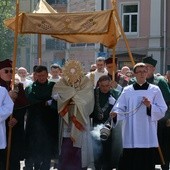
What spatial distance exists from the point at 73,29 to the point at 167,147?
2.56 m

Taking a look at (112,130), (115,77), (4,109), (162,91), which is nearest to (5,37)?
(115,77)

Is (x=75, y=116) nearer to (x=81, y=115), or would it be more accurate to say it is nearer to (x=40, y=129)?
(x=81, y=115)

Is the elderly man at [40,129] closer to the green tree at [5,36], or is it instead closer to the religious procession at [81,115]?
the religious procession at [81,115]

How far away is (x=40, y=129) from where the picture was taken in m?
9.50

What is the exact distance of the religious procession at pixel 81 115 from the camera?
326 inches

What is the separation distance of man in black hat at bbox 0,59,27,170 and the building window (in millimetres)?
24439

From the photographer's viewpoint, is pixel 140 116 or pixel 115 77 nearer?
pixel 140 116

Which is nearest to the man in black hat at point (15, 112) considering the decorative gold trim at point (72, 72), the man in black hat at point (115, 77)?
the decorative gold trim at point (72, 72)

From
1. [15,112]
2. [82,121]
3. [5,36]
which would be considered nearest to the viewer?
[15,112]

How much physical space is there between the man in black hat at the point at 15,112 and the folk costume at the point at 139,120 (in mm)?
1546

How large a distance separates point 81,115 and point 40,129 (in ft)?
2.89

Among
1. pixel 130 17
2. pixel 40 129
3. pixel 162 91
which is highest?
pixel 130 17

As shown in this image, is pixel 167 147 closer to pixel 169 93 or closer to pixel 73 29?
pixel 169 93

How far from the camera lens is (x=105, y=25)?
9.26 metres
